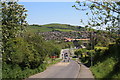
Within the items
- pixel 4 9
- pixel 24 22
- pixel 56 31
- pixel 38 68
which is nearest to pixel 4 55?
pixel 4 9

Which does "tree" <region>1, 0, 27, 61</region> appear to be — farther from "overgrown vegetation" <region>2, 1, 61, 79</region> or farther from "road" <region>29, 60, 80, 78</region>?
"road" <region>29, 60, 80, 78</region>

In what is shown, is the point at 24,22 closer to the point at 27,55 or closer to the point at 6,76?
the point at 27,55

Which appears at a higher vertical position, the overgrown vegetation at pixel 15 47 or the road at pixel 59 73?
the overgrown vegetation at pixel 15 47

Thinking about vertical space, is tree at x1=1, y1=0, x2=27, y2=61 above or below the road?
above

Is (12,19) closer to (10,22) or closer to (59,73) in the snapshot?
(10,22)

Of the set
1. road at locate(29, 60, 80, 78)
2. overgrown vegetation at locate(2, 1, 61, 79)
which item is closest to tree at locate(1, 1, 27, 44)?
overgrown vegetation at locate(2, 1, 61, 79)

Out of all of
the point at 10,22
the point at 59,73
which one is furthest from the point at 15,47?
the point at 59,73

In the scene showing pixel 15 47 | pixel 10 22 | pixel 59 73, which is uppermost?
pixel 10 22

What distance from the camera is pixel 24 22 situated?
33.0 metres

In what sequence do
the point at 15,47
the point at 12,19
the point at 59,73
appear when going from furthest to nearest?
the point at 59,73 → the point at 12,19 → the point at 15,47

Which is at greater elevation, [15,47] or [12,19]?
[12,19]

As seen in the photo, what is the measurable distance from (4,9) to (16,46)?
166 inches

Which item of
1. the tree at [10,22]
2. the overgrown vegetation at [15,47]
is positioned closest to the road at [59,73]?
the overgrown vegetation at [15,47]

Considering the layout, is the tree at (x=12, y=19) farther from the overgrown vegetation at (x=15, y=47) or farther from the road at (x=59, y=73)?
the road at (x=59, y=73)
